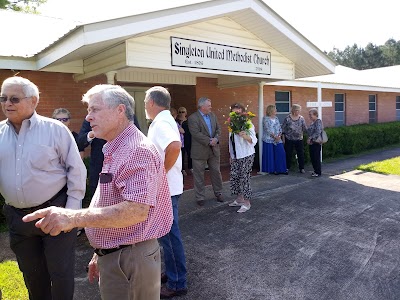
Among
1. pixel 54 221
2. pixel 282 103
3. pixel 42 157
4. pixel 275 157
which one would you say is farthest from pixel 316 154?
pixel 54 221

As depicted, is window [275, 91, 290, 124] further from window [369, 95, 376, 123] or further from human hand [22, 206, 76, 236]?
human hand [22, 206, 76, 236]

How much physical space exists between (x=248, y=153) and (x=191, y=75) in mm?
4593

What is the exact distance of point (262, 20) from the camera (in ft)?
24.4

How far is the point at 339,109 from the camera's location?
639 inches

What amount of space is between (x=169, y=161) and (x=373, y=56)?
74.1 metres

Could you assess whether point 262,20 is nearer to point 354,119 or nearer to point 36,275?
point 36,275

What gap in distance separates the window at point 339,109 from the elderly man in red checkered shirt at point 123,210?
15516mm

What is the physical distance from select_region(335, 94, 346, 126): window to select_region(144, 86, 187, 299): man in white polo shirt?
46.9 feet

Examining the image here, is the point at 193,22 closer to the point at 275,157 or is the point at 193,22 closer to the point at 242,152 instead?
the point at 242,152

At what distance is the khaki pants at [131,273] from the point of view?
201cm

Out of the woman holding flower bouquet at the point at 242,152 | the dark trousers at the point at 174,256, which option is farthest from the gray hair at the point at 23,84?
the woman holding flower bouquet at the point at 242,152

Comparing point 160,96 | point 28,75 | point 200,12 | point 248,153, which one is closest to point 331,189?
point 248,153

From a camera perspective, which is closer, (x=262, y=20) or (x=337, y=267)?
(x=337, y=267)

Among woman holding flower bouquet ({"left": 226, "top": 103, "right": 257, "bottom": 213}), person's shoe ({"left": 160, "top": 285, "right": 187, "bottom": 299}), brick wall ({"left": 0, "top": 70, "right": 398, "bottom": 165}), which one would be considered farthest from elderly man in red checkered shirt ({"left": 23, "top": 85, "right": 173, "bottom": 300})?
brick wall ({"left": 0, "top": 70, "right": 398, "bottom": 165})
